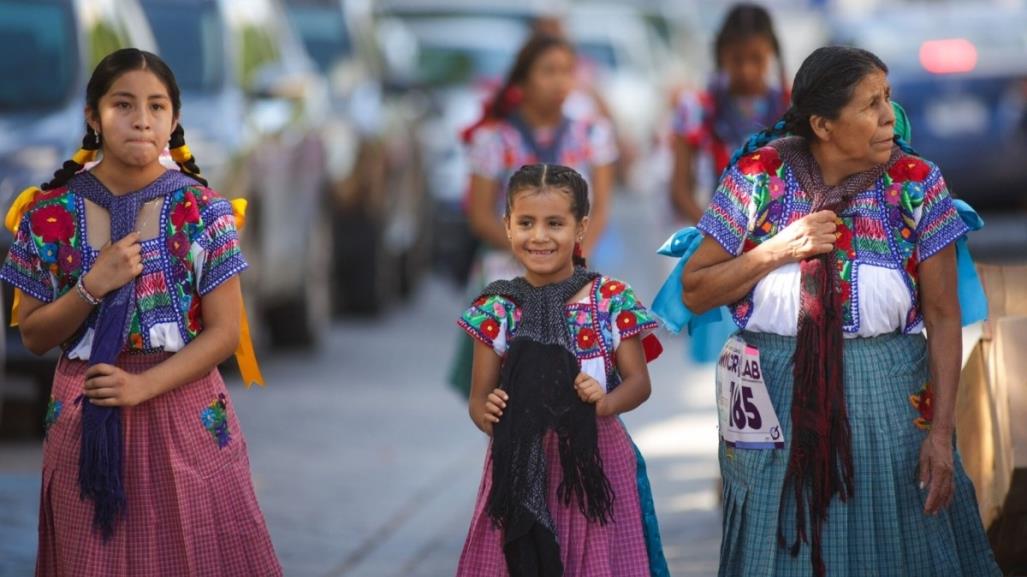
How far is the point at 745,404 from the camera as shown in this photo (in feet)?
17.1

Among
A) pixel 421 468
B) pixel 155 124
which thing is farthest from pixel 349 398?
pixel 155 124

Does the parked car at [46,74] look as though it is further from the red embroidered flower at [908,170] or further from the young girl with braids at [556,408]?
the red embroidered flower at [908,170]

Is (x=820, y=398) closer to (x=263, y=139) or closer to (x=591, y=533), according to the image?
(x=591, y=533)

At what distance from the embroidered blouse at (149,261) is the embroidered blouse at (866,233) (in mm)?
1287

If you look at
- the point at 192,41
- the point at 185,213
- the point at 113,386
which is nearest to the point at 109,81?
the point at 185,213

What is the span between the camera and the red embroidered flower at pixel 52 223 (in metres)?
5.07

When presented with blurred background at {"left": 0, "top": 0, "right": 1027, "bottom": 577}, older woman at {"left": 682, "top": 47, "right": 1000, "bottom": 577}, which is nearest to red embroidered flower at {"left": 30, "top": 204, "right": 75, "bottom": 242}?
older woman at {"left": 682, "top": 47, "right": 1000, "bottom": 577}

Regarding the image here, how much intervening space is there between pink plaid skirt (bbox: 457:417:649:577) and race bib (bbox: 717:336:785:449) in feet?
0.99

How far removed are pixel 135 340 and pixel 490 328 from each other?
88 cm

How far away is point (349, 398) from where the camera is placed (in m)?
11.8

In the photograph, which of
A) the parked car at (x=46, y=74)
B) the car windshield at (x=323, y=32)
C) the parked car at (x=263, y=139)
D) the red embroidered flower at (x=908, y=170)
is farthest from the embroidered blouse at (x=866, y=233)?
the car windshield at (x=323, y=32)

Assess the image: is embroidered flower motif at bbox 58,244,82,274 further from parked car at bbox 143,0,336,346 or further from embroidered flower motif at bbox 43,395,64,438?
parked car at bbox 143,0,336,346

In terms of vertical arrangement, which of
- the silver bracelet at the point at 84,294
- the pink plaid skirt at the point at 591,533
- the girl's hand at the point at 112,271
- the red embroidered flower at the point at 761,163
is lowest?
the pink plaid skirt at the point at 591,533

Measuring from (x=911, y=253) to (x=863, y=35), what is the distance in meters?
11.3
